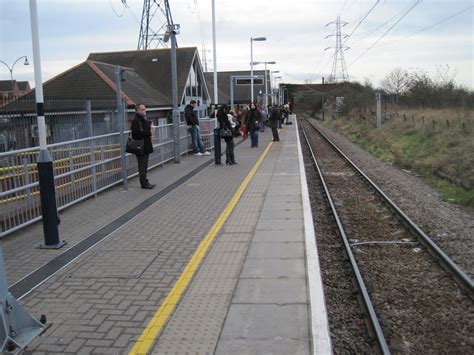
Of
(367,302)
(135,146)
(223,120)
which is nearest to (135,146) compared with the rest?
(135,146)

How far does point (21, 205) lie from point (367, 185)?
903 cm

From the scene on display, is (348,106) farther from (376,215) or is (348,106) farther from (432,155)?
(376,215)

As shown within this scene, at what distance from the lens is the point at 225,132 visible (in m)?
15.2

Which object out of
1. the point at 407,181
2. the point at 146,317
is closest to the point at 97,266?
the point at 146,317

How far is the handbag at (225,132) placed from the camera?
15172mm

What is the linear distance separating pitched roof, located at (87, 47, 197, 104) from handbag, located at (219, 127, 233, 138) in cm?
2222

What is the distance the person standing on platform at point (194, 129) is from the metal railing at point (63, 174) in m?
5.21

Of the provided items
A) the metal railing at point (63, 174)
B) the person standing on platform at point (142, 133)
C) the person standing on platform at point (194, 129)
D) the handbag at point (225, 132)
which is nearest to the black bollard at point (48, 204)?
the metal railing at point (63, 174)

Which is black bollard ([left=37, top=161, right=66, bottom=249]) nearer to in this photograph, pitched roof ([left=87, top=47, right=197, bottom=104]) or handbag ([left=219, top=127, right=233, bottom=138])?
handbag ([left=219, top=127, right=233, bottom=138])

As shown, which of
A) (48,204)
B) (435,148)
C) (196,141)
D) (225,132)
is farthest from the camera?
(435,148)

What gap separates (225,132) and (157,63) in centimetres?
2709

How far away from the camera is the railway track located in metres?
4.59

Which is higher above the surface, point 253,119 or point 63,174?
point 253,119

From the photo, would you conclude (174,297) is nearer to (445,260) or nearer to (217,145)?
(445,260)
